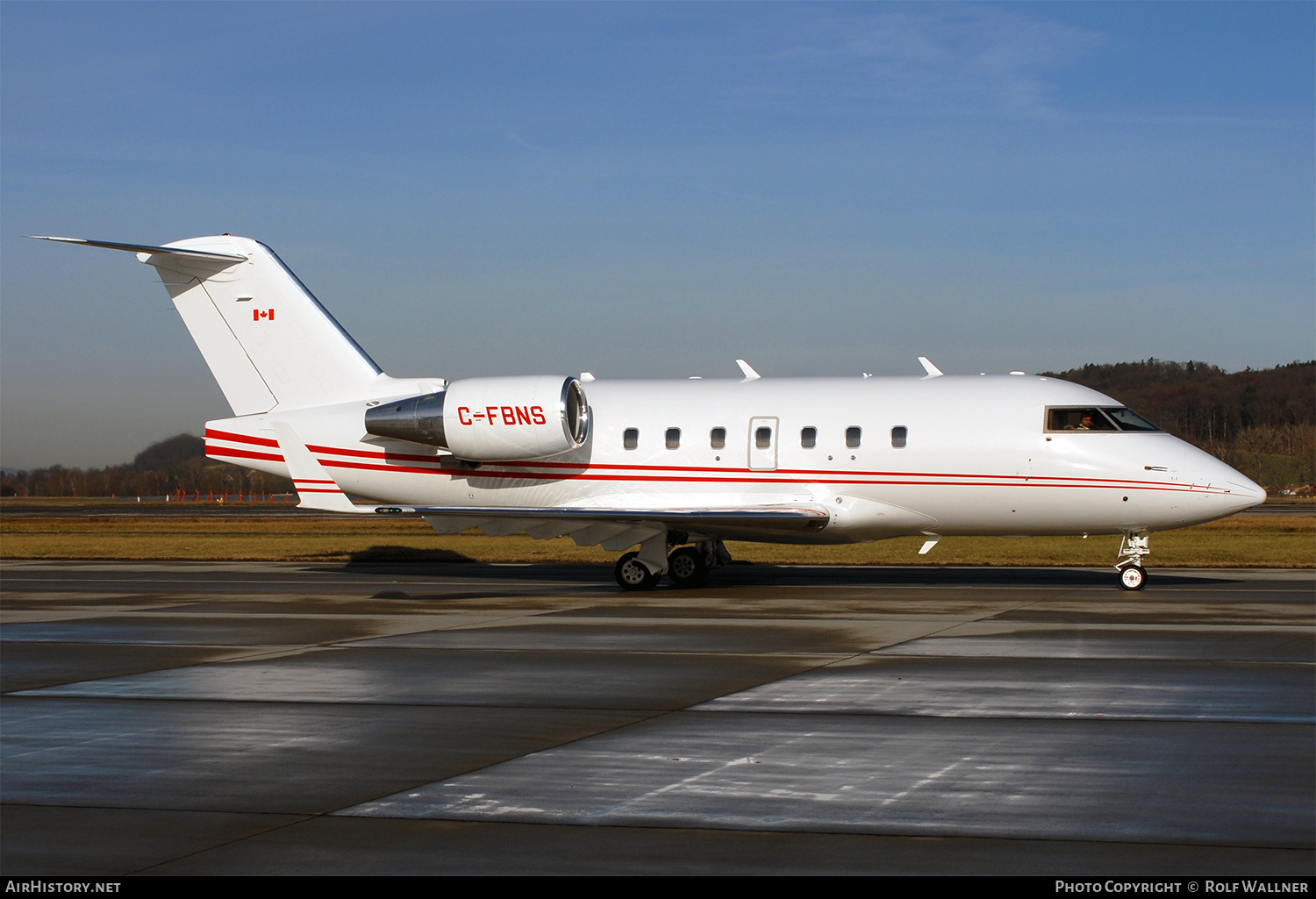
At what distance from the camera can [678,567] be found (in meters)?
23.6

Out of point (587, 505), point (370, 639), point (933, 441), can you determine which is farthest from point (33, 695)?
point (933, 441)

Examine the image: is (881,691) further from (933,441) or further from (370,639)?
(933,441)

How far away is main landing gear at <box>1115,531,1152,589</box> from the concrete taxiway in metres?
2.50

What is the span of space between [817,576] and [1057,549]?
8.60 metres

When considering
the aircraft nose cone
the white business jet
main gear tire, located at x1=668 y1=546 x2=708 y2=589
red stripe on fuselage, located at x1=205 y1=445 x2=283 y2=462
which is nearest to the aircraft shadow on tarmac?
main gear tire, located at x1=668 y1=546 x2=708 y2=589

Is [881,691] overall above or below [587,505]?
below

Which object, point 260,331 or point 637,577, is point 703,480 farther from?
point 260,331

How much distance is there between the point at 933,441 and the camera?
2106 centimetres

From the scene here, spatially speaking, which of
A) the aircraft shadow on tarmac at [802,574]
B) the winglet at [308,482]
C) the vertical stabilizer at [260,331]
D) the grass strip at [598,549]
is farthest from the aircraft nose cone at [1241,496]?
the vertical stabilizer at [260,331]

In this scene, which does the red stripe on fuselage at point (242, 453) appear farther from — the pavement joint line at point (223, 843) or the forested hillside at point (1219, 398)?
the forested hillside at point (1219, 398)

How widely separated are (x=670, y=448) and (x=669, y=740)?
1380 cm

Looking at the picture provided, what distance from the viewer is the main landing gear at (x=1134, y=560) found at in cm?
2058

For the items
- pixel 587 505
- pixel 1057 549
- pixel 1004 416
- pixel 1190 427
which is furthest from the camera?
pixel 1190 427

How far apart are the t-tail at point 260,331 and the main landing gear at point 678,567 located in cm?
603
